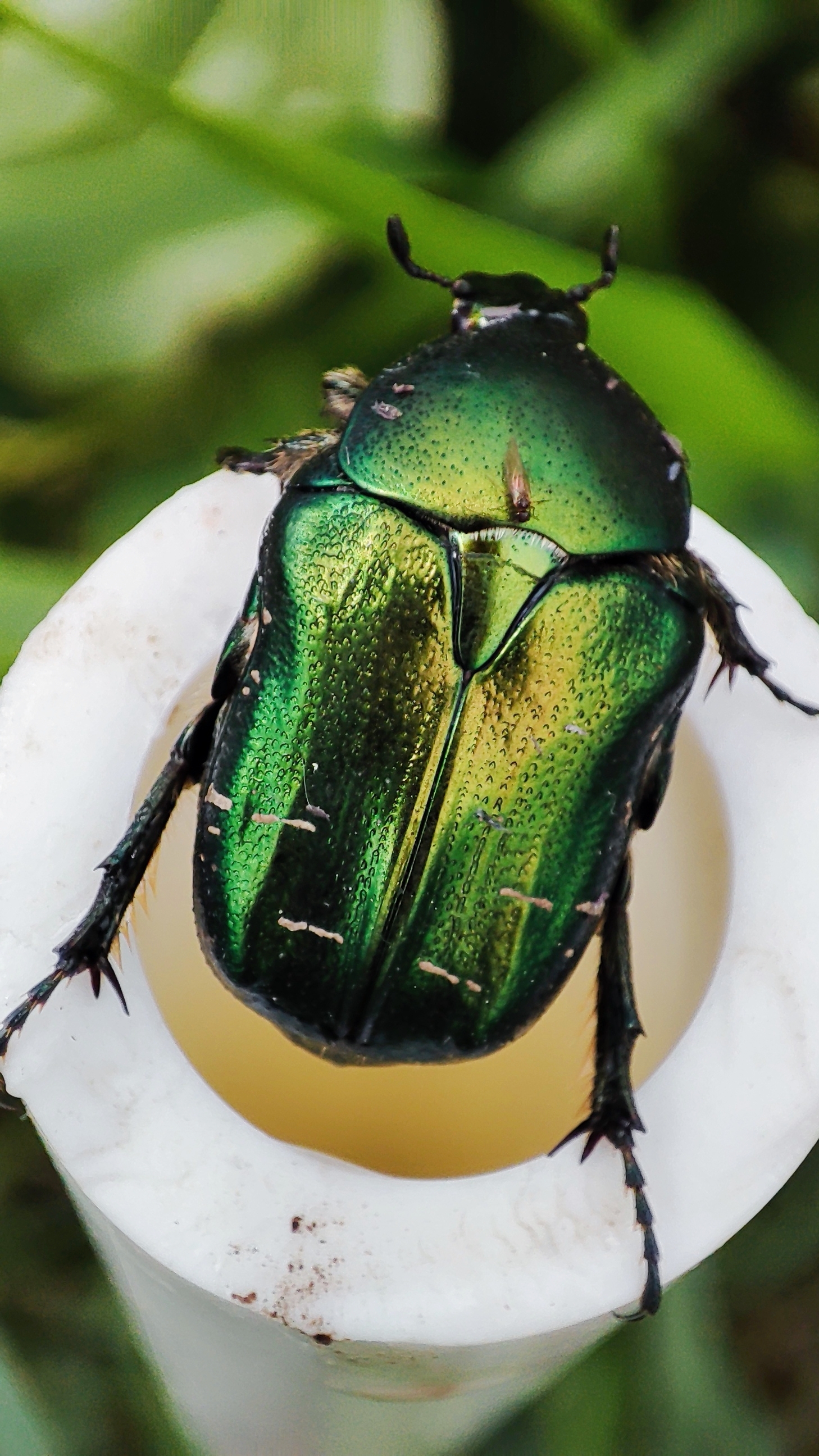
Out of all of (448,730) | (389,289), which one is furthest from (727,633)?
(389,289)

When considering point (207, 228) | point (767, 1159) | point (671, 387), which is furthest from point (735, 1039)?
point (207, 228)

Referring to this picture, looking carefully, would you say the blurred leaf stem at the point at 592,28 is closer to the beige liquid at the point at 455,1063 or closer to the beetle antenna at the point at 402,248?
the beetle antenna at the point at 402,248

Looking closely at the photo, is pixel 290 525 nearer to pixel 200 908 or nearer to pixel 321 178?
pixel 200 908

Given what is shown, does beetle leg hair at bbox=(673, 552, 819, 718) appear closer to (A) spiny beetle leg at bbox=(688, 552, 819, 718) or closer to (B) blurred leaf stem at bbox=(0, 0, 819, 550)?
(A) spiny beetle leg at bbox=(688, 552, 819, 718)

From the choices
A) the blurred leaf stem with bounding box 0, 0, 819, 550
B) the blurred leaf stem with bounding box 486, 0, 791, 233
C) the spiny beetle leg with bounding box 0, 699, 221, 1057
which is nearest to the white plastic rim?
the spiny beetle leg with bounding box 0, 699, 221, 1057

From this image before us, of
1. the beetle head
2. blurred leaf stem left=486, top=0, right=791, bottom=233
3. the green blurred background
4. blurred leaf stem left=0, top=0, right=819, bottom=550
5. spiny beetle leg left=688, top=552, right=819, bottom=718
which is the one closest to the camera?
spiny beetle leg left=688, top=552, right=819, bottom=718

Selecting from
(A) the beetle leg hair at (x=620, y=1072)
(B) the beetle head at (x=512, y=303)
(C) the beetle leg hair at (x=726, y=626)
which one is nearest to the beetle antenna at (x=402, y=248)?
(B) the beetle head at (x=512, y=303)
